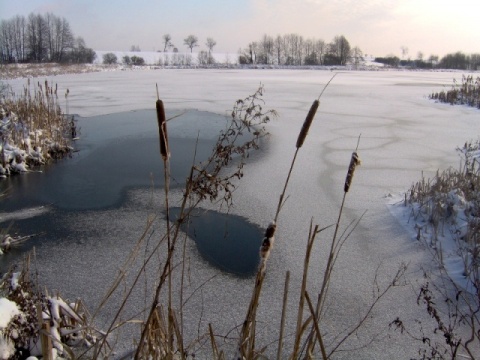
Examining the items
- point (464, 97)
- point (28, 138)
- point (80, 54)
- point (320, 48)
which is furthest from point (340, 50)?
point (28, 138)

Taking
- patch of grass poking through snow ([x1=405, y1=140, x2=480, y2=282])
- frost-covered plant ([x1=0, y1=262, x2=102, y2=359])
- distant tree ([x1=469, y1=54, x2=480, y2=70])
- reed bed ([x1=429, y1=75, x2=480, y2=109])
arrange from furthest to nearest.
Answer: distant tree ([x1=469, y1=54, x2=480, y2=70]) < reed bed ([x1=429, y1=75, x2=480, y2=109]) < patch of grass poking through snow ([x1=405, y1=140, x2=480, y2=282]) < frost-covered plant ([x1=0, y1=262, x2=102, y2=359])

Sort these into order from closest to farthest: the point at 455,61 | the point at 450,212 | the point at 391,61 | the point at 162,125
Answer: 1. the point at 162,125
2. the point at 450,212
3. the point at 455,61
4. the point at 391,61

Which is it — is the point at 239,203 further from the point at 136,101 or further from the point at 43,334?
the point at 136,101

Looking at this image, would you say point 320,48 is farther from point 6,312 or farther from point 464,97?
point 6,312

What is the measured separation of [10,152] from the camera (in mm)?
5930

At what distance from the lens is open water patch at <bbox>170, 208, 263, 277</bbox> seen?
3111 millimetres

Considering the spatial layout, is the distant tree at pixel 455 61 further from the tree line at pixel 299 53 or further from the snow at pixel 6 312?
the snow at pixel 6 312

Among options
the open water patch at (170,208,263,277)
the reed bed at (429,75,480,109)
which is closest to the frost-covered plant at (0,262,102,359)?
the open water patch at (170,208,263,277)

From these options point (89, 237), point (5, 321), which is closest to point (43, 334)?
point (5, 321)

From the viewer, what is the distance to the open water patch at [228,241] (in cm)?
311

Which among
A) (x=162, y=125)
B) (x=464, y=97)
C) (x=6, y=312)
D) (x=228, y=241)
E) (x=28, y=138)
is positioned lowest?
(x=228, y=241)

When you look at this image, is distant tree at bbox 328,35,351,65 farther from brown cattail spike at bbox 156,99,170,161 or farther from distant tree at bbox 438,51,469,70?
brown cattail spike at bbox 156,99,170,161

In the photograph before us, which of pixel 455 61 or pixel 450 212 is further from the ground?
pixel 455 61

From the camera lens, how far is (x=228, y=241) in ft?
11.6
